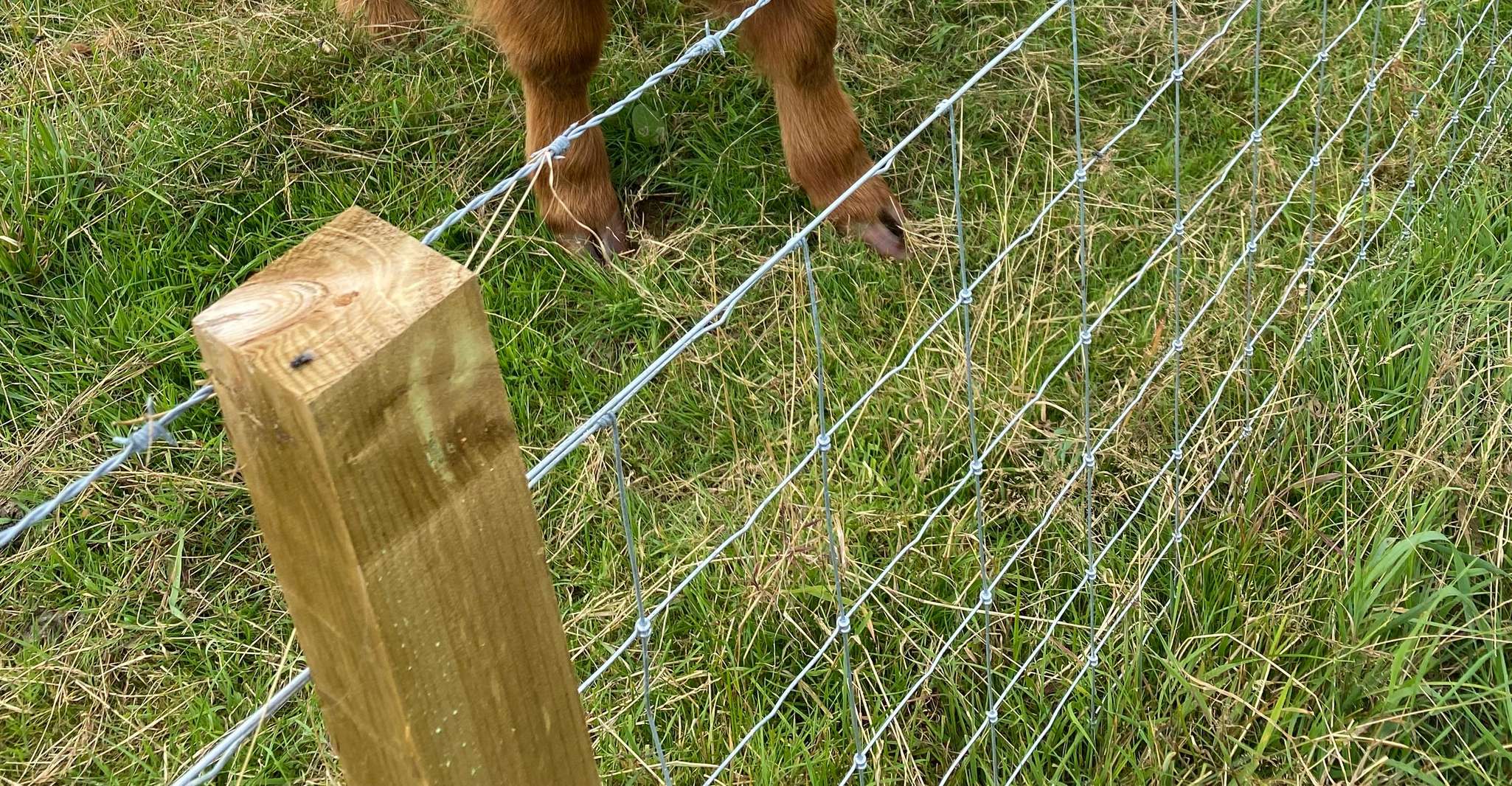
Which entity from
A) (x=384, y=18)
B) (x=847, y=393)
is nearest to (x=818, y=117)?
(x=847, y=393)

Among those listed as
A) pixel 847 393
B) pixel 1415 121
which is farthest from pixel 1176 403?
pixel 1415 121

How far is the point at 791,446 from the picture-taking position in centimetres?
238

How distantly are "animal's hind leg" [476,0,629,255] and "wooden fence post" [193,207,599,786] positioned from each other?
5.85ft

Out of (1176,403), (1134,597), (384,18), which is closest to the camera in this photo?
(1134,597)

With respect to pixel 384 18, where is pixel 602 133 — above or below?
below

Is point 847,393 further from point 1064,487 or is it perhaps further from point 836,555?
point 836,555

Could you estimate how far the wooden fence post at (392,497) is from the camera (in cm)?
90

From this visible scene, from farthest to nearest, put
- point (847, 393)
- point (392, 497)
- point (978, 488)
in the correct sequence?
point (847, 393) → point (978, 488) → point (392, 497)

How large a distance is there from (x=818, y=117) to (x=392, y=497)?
2098 mm

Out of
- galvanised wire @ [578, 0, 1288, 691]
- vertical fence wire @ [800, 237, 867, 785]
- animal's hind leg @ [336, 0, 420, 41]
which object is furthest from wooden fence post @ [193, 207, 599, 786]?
animal's hind leg @ [336, 0, 420, 41]

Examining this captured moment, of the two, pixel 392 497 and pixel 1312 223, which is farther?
pixel 1312 223

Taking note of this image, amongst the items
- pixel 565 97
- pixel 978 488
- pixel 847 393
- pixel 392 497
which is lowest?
pixel 847 393

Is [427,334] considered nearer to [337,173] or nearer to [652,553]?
[652,553]

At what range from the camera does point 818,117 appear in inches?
115
